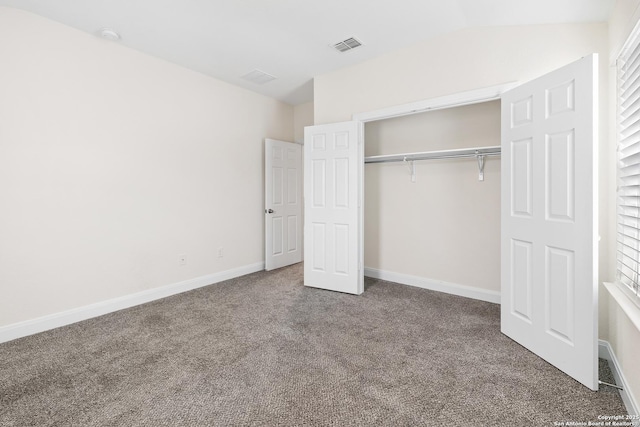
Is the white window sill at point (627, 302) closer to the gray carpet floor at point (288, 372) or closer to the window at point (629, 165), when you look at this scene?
the window at point (629, 165)

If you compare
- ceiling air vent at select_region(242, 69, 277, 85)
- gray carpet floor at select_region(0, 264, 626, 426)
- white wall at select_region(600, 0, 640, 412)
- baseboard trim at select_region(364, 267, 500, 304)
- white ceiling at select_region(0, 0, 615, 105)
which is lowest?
gray carpet floor at select_region(0, 264, 626, 426)

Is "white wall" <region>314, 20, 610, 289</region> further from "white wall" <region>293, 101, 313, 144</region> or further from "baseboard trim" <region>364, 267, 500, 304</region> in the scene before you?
"white wall" <region>293, 101, 313, 144</region>

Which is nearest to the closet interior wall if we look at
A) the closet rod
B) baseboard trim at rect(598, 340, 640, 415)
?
the closet rod

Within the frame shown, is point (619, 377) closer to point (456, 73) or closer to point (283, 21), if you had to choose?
point (456, 73)

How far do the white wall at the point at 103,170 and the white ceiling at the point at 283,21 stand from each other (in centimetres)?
34

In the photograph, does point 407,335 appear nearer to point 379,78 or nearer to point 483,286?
point 483,286

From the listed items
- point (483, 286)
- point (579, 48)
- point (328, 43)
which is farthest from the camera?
point (483, 286)

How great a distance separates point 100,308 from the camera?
3.12 metres

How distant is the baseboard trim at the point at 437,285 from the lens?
3404 millimetres

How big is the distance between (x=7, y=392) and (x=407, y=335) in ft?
8.90

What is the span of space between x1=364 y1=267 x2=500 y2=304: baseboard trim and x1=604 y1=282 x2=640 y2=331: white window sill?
1439mm

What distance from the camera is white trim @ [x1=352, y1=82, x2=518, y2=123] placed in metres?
2.85

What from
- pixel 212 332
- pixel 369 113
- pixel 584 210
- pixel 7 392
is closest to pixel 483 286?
pixel 584 210

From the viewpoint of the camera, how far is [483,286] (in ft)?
11.3
